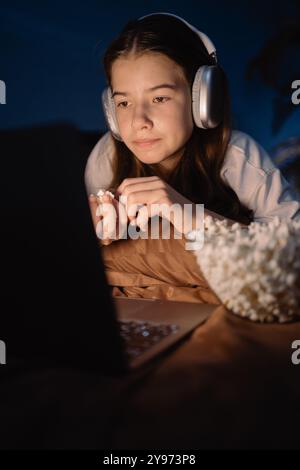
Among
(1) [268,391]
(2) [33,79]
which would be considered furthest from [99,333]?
(2) [33,79]

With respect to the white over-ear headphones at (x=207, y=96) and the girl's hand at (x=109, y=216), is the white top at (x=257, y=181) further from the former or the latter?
the girl's hand at (x=109, y=216)

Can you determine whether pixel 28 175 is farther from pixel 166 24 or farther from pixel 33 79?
pixel 33 79

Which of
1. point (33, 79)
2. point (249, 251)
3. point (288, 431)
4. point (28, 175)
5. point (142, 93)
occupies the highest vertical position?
point (33, 79)

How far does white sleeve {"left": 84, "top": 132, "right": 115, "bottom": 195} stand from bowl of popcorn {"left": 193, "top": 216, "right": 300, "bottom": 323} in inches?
44.9

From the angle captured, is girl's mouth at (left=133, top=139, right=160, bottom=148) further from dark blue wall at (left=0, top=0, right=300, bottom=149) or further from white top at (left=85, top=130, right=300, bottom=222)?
dark blue wall at (left=0, top=0, right=300, bottom=149)

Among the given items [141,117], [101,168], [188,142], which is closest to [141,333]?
[141,117]

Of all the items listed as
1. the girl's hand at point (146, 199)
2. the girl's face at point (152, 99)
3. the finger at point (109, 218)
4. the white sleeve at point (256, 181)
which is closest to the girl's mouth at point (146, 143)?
the girl's face at point (152, 99)

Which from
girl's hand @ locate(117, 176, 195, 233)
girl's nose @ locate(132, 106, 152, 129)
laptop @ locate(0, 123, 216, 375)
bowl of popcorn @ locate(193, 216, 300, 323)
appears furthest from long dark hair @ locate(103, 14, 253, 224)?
laptop @ locate(0, 123, 216, 375)

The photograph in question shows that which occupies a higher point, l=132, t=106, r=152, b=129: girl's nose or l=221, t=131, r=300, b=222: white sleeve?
l=132, t=106, r=152, b=129: girl's nose

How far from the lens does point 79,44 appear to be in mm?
2045

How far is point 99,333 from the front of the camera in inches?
16.5

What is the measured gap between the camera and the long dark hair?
129 cm

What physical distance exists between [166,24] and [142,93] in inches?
10.9

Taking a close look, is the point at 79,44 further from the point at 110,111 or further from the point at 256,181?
the point at 256,181
